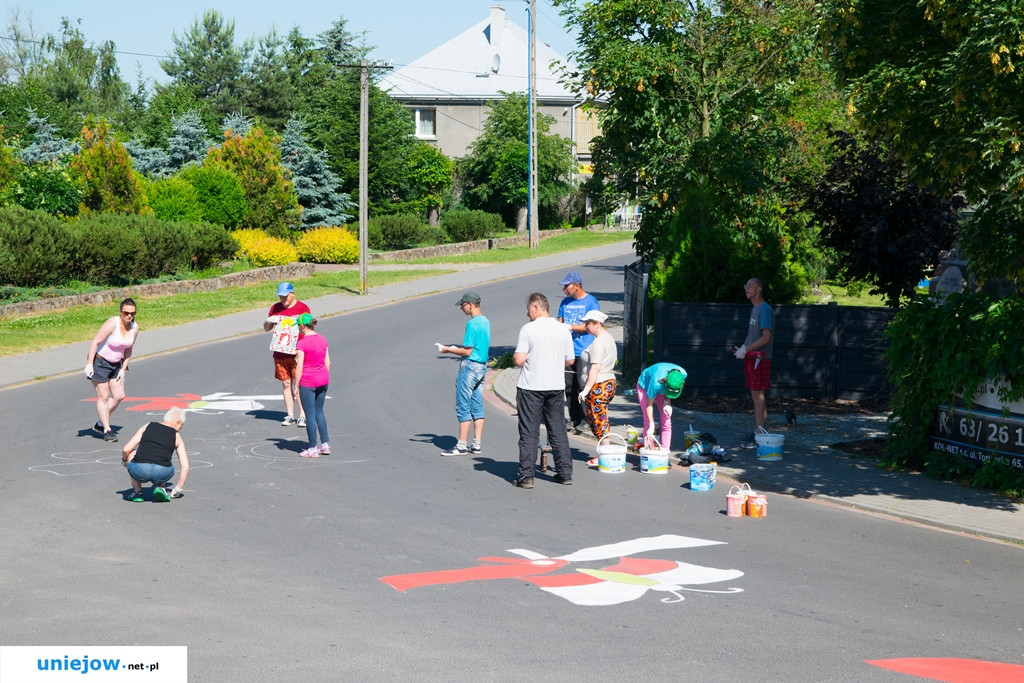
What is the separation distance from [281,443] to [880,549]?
7.12 metres

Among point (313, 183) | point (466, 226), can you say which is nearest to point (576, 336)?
point (313, 183)

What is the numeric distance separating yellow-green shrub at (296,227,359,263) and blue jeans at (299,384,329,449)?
27.0 metres

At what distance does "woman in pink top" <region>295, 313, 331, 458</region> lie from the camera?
1223 centimetres

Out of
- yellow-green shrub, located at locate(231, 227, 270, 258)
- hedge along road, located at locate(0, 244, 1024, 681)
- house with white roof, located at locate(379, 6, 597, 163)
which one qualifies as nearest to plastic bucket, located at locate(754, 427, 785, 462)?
hedge along road, located at locate(0, 244, 1024, 681)

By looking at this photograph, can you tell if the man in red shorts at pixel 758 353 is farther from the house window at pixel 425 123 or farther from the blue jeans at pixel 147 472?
the house window at pixel 425 123

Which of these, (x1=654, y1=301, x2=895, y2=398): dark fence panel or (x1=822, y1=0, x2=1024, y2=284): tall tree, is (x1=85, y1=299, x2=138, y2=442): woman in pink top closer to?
(x1=654, y1=301, x2=895, y2=398): dark fence panel

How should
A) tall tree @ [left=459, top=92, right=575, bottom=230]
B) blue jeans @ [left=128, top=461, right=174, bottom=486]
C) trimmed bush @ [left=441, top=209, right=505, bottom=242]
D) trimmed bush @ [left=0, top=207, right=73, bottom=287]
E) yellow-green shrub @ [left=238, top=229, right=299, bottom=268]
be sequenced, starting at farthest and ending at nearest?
1. tall tree @ [left=459, top=92, right=575, bottom=230]
2. trimmed bush @ [left=441, top=209, right=505, bottom=242]
3. yellow-green shrub @ [left=238, top=229, right=299, bottom=268]
4. trimmed bush @ [left=0, top=207, right=73, bottom=287]
5. blue jeans @ [left=128, top=461, right=174, bottom=486]

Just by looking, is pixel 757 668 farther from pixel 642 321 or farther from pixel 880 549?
pixel 642 321

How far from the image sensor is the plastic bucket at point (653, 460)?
1180cm

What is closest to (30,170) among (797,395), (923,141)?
(797,395)

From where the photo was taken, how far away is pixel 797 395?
16.2m

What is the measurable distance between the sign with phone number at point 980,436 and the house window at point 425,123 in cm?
5542

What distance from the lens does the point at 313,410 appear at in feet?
40.5

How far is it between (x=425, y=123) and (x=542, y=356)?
56.0 meters
